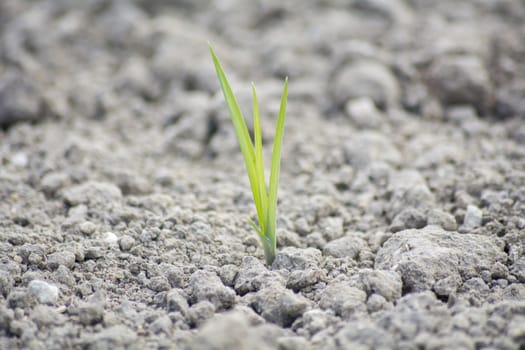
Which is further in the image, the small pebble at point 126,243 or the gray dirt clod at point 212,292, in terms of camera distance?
the small pebble at point 126,243

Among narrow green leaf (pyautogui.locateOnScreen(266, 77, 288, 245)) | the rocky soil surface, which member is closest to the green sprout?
narrow green leaf (pyautogui.locateOnScreen(266, 77, 288, 245))

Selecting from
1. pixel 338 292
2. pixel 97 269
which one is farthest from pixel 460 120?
pixel 97 269

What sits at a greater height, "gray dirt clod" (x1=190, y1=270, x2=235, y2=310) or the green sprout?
the green sprout

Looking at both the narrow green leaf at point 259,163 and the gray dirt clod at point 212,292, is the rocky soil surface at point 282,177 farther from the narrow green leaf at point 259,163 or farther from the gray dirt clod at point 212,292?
the narrow green leaf at point 259,163

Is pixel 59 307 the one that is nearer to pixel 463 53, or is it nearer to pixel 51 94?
pixel 51 94

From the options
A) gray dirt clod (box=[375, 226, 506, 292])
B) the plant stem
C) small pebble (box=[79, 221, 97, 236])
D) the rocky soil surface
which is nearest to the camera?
the rocky soil surface

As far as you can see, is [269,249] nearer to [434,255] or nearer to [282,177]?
[434,255]

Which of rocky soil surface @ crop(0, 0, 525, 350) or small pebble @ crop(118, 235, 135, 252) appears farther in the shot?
small pebble @ crop(118, 235, 135, 252)

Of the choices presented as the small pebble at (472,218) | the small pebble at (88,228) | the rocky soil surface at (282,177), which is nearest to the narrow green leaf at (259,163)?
the rocky soil surface at (282,177)

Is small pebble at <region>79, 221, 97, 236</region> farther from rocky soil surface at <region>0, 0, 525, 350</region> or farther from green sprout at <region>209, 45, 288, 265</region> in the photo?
green sprout at <region>209, 45, 288, 265</region>
